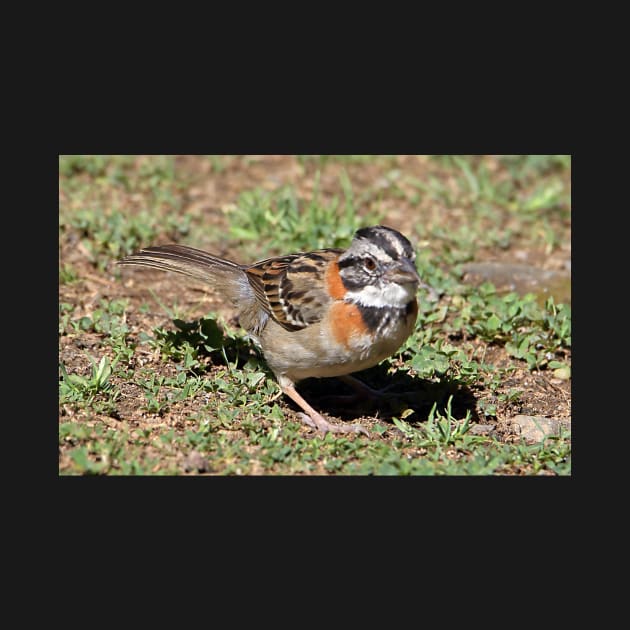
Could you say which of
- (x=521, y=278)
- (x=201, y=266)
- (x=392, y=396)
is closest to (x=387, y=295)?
(x=392, y=396)

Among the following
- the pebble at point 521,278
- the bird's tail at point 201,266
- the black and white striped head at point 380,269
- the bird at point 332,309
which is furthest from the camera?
the pebble at point 521,278

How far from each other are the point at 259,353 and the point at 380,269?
1832 mm

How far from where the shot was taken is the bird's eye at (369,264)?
6.68m

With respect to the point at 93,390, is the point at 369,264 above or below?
above

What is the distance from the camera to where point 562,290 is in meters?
9.37

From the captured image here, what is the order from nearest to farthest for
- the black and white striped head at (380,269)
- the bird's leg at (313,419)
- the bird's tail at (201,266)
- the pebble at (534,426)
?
the black and white striped head at (380,269) → the bird's leg at (313,419) → the pebble at (534,426) → the bird's tail at (201,266)

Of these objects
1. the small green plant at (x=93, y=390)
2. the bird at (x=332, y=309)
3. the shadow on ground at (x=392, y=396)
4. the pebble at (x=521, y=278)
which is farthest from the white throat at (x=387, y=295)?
the pebble at (x=521, y=278)

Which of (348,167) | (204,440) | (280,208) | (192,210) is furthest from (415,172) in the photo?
(204,440)

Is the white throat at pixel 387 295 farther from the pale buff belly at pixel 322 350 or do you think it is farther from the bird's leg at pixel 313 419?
the bird's leg at pixel 313 419

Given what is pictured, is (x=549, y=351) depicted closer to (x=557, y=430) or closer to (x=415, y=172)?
(x=557, y=430)

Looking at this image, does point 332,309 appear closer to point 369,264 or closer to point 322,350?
point 322,350

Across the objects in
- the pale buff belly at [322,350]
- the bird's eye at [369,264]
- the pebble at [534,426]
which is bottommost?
the pebble at [534,426]

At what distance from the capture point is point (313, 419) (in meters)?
7.21

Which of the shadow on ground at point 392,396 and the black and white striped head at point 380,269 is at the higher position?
the black and white striped head at point 380,269
